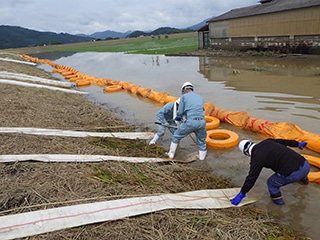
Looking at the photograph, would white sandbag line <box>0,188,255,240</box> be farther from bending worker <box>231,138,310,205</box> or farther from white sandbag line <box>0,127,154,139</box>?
white sandbag line <box>0,127,154,139</box>

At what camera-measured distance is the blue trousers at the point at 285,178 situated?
358cm

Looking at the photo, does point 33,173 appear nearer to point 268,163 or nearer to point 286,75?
point 268,163

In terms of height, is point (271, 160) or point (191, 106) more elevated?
point (191, 106)

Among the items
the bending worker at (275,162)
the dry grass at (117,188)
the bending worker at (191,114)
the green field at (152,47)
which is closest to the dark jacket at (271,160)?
the bending worker at (275,162)

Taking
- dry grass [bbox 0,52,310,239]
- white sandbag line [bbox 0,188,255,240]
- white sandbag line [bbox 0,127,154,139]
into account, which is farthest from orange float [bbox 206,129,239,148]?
white sandbag line [bbox 0,188,255,240]

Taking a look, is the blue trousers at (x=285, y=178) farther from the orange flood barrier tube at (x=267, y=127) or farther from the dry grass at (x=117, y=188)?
the orange flood barrier tube at (x=267, y=127)

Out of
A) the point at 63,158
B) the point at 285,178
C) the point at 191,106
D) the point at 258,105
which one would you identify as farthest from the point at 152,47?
the point at 285,178

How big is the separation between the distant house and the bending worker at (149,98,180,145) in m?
17.6

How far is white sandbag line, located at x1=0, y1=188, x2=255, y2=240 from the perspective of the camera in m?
2.87

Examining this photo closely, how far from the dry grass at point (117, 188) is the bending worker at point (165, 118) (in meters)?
0.39

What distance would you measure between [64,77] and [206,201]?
63.7 feet

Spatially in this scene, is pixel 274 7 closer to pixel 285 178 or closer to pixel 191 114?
pixel 191 114

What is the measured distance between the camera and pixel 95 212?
3.15 metres

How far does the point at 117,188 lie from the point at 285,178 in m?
2.41
